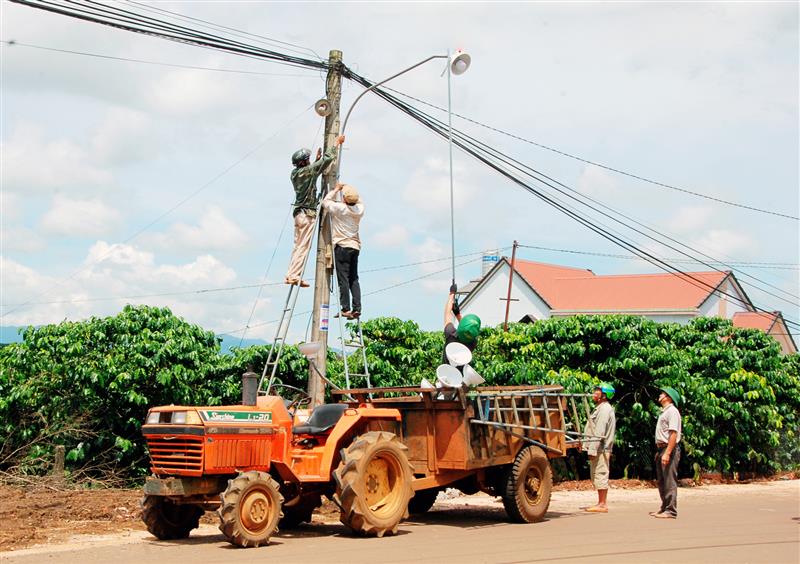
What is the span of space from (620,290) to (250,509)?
44.7m

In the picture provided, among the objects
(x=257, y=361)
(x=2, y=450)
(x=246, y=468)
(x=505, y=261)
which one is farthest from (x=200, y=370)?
(x=505, y=261)

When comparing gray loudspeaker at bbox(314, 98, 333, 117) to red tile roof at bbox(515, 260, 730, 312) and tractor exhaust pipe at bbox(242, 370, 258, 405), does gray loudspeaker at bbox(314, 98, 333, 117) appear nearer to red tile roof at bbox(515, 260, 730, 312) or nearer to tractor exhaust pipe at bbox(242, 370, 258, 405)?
tractor exhaust pipe at bbox(242, 370, 258, 405)

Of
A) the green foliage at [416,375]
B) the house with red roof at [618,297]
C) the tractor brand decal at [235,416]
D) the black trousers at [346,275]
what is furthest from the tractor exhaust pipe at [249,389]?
the house with red roof at [618,297]

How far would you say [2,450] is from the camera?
1553 centimetres

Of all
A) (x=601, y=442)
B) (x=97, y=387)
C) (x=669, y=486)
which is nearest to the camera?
(x=669, y=486)

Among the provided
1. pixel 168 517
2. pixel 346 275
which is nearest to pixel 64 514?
pixel 168 517

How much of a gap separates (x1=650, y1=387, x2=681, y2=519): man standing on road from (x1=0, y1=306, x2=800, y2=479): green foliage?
354cm

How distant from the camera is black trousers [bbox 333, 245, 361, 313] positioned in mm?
14500

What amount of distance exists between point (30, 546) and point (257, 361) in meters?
7.16

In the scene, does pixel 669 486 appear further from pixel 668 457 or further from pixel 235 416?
pixel 235 416

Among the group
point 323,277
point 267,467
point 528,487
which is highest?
point 323,277

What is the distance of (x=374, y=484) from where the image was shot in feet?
37.6

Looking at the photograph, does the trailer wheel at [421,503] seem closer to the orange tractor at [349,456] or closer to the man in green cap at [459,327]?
the orange tractor at [349,456]

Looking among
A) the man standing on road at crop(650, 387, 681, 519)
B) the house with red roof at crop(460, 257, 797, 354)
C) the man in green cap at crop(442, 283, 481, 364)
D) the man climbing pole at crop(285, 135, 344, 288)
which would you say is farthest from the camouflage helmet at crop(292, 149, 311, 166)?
the house with red roof at crop(460, 257, 797, 354)
